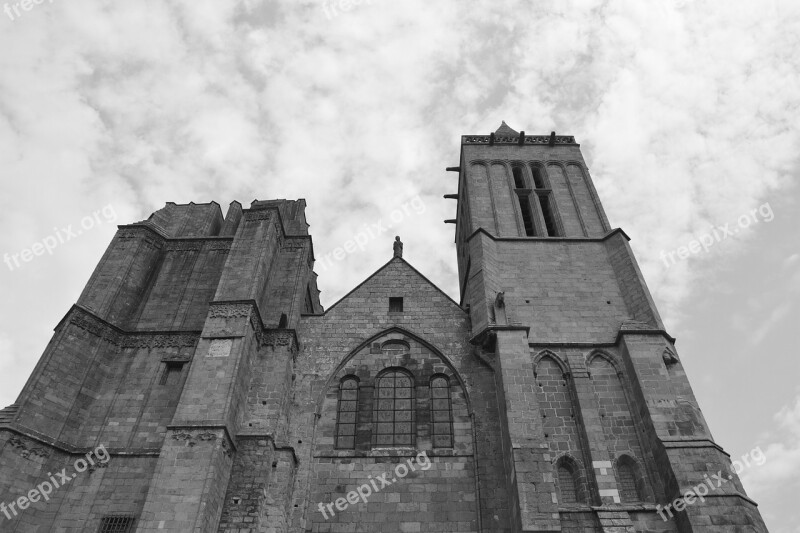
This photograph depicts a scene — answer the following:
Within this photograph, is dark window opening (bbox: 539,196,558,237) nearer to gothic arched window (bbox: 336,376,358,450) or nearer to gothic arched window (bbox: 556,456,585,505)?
gothic arched window (bbox: 556,456,585,505)

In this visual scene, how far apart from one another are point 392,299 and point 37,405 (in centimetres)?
970

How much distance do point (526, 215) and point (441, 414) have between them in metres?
10.5

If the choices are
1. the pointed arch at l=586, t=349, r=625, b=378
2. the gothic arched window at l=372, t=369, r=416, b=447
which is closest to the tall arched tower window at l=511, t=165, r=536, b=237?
the pointed arch at l=586, t=349, r=625, b=378

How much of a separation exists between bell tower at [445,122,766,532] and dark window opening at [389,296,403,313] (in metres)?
2.24

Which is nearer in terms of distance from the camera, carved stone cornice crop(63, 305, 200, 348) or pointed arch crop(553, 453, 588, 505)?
pointed arch crop(553, 453, 588, 505)

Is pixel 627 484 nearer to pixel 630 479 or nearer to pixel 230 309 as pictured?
pixel 630 479

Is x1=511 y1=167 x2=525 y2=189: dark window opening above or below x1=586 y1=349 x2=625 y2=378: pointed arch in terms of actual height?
above

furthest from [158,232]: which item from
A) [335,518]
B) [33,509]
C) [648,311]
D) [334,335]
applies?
[648,311]

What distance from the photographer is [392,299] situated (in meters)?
18.8

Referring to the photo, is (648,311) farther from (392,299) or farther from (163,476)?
(163,476)

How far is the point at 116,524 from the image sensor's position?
13.2 metres

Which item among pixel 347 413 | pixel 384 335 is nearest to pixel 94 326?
pixel 347 413

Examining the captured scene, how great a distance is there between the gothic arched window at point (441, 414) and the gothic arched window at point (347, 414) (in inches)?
80.2

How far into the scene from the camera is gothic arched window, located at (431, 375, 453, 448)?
49.8ft
